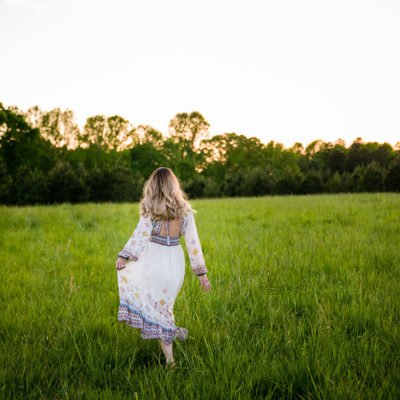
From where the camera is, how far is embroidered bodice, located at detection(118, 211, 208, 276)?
2553mm

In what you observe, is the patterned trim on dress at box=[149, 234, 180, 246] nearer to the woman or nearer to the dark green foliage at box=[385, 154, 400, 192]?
the woman

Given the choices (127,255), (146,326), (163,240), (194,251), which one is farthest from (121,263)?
(194,251)

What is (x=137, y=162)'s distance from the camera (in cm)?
4650

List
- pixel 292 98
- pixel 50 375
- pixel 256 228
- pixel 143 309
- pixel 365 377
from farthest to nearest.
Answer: pixel 292 98 < pixel 256 228 < pixel 143 309 < pixel 50 375 < pixel 365 377

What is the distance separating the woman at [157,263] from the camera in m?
2.42

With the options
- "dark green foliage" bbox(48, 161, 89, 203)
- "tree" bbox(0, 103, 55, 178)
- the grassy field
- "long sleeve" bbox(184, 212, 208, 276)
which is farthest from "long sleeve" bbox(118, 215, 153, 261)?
"tree" bbox(0, 103, 55, 178)

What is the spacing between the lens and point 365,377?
1837 millimetres

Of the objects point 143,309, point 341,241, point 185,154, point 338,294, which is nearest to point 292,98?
point 341,241

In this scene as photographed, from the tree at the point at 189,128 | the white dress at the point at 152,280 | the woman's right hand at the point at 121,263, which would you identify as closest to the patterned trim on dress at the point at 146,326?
the white dress at the point at 152,280

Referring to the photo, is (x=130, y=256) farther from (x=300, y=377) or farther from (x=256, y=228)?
(x=256, y=228)

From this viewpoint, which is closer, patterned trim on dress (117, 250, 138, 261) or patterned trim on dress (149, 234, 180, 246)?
patterned trim on dress (117, 250, 138, 261)

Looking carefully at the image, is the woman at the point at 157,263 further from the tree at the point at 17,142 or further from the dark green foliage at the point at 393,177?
the dark green foliage at the point at 393,177

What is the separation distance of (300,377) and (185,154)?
1916 inches

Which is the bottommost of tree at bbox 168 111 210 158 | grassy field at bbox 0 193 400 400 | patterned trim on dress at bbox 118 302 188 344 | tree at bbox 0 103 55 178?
grassy field at bbox 0 193 400 400
